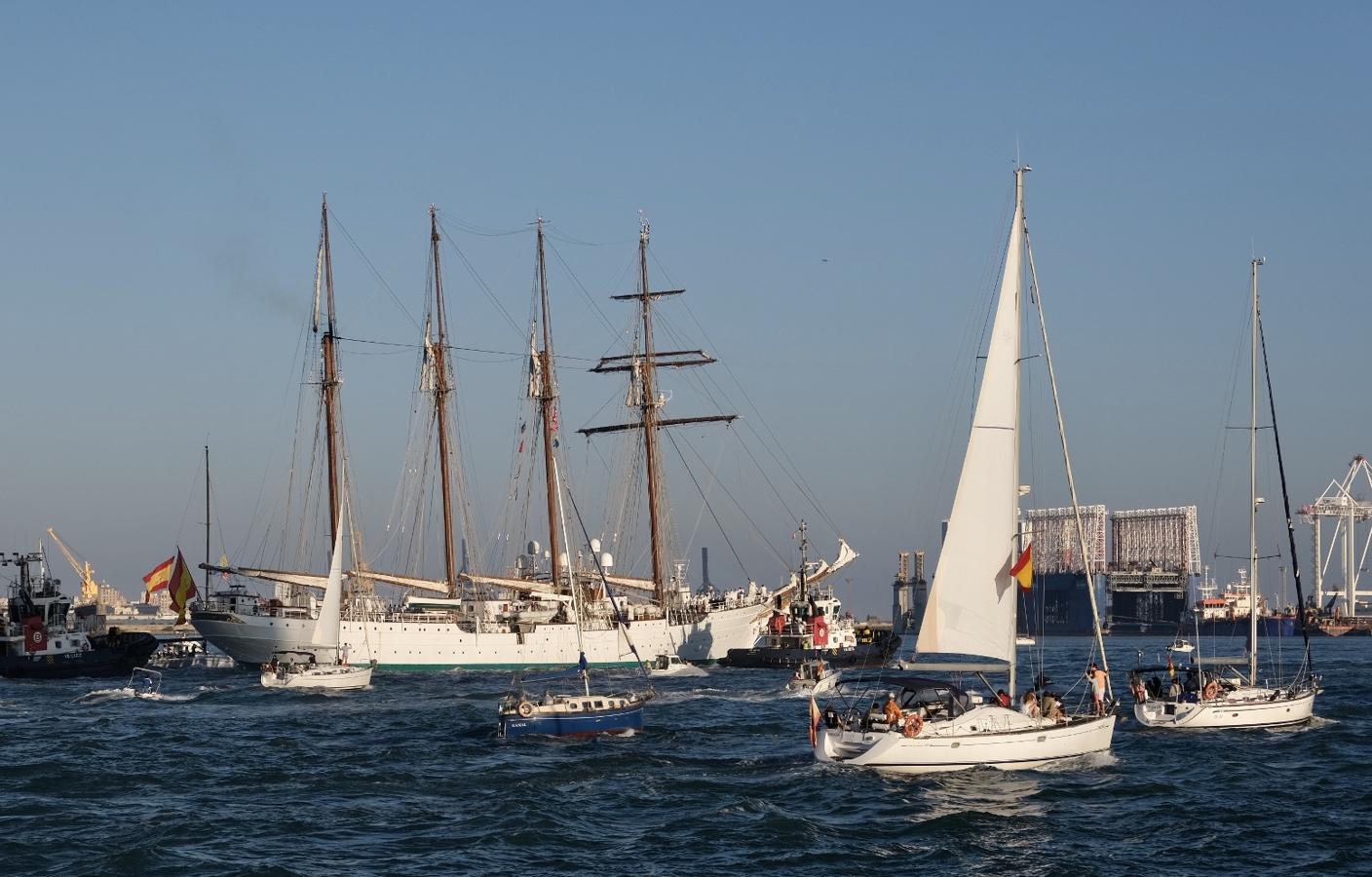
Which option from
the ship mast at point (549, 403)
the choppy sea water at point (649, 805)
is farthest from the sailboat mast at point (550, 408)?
the choppy sea water at point (649, 805)

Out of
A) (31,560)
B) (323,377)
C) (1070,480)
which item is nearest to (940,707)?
A: (1070,480)

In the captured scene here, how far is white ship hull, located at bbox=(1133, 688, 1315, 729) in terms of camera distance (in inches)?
2415

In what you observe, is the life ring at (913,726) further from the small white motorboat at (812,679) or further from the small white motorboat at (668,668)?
the small white motorboat at (668,668)

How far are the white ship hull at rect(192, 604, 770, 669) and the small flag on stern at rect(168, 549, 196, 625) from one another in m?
14.1

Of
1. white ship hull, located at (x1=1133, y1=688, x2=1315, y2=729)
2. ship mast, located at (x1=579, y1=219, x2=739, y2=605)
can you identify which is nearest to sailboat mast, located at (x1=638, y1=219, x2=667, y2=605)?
ship mast, located at (x1=579, y1=219, x2=739, y2=605)

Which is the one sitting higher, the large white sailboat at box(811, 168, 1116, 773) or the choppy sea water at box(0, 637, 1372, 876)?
the large white sailboat at box(811, 168, 1116, 773)

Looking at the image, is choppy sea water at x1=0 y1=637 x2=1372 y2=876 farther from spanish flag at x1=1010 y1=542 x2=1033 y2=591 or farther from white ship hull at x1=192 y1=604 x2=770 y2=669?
white ship hull at x1=192 y1=604 x2=770 y2=669

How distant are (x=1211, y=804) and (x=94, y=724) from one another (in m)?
49.4

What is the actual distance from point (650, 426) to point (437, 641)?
→ 2887cm

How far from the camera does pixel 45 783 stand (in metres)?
50.9

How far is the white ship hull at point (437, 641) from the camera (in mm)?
111312

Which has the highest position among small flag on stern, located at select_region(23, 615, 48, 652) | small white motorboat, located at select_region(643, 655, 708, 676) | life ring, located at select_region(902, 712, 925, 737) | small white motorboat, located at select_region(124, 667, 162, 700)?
small flag on stern, located at select_region(23, 615, 48, 652)

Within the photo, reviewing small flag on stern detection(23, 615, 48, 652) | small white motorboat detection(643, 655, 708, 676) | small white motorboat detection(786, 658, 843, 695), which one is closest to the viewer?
small white motorboat detection(786, 658, 843, 695)

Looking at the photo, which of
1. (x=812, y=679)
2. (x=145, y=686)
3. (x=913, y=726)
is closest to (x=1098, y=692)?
(x=913, y=726)
